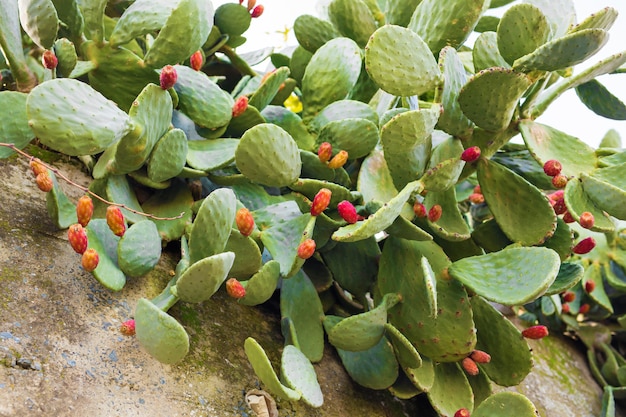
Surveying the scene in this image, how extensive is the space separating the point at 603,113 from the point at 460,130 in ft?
1.66

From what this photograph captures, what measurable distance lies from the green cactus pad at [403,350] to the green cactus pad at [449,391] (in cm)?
9

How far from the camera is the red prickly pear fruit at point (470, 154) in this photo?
3.47ft

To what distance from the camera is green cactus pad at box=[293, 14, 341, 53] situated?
1.39m

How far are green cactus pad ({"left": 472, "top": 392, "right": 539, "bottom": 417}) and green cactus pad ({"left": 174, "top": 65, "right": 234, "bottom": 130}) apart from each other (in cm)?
74

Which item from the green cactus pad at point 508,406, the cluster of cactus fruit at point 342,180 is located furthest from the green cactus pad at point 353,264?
the green cactus pad at point 508,406

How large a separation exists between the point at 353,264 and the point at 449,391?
0.32 m

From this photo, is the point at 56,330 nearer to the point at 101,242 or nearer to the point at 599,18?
the point at 101,242

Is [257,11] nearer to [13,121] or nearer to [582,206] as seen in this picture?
[13,121]

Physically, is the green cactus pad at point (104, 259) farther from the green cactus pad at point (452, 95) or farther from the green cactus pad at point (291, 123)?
the green cactus pad at point (452, 95)

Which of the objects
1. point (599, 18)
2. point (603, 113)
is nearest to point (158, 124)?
point (599, 18)

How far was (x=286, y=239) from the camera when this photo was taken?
1.04 m

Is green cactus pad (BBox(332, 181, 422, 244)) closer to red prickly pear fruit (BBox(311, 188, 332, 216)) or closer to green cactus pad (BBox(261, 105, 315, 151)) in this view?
red prickly pear fruit (BBox(311, 188, 332, 216))

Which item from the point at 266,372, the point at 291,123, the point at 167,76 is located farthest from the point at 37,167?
the point at 291,123

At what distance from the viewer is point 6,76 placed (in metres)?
1.07
